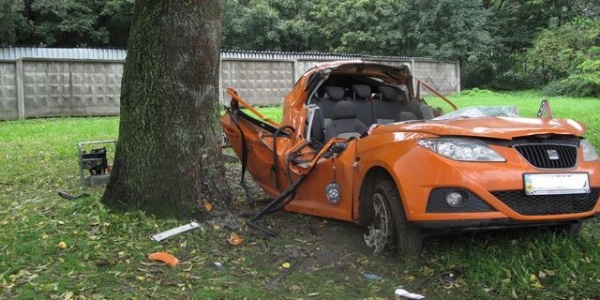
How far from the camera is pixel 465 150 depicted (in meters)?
3.93

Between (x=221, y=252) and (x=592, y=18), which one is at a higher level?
(x=592, y=18)

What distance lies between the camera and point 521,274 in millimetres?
4023

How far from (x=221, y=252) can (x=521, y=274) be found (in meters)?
2.24

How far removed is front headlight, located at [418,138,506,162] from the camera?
391 cm

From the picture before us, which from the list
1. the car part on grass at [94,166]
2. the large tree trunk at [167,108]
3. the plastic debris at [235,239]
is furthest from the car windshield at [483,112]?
the car part on grass at [94,166]

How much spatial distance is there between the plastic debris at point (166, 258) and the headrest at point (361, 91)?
305cm

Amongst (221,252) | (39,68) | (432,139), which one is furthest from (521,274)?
(39,68)

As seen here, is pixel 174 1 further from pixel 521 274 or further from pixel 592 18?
pixel 592 18

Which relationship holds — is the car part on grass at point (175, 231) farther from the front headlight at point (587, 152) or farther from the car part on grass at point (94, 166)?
the front headlight at point (587, 152)

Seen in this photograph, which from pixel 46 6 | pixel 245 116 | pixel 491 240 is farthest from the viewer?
pixel 46 6

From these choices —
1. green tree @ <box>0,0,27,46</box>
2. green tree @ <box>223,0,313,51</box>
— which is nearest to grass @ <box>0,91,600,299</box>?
green tree @ <box>0,0,27,46</box>

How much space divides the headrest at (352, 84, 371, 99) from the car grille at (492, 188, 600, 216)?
3.00 m

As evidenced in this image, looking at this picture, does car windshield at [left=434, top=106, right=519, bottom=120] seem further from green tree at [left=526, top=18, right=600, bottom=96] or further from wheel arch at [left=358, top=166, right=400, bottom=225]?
green tree at [left=526, top=18, right=600, bottom=96]

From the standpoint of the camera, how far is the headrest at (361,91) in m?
6.67
